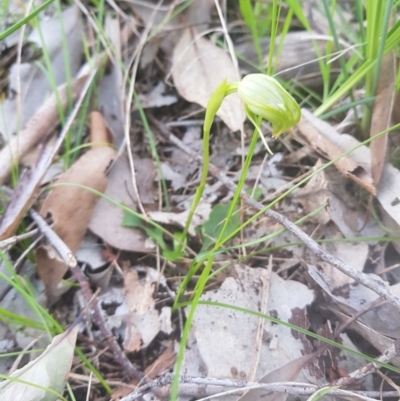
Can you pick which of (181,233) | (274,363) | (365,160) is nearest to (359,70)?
(365,160)

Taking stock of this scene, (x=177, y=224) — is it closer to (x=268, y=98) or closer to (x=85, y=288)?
(x=85, y=288)

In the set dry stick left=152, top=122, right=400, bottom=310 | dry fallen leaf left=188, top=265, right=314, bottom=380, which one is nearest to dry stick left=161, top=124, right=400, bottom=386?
dry stick left=152, top=122, right=400, bottom=310

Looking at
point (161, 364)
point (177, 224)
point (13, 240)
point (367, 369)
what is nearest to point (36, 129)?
point (13, 240)

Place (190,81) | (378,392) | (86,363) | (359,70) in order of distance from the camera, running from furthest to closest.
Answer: (190,81) < (359,70) < (86,363) < (378,392)

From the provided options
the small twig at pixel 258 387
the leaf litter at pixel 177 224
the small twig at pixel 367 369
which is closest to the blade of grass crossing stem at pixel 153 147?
the leaf litter at pixel 177 224

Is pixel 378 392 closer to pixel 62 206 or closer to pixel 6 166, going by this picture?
pixel 62 206

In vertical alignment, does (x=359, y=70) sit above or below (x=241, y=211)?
above

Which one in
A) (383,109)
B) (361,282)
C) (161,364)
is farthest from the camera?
(383,109)
